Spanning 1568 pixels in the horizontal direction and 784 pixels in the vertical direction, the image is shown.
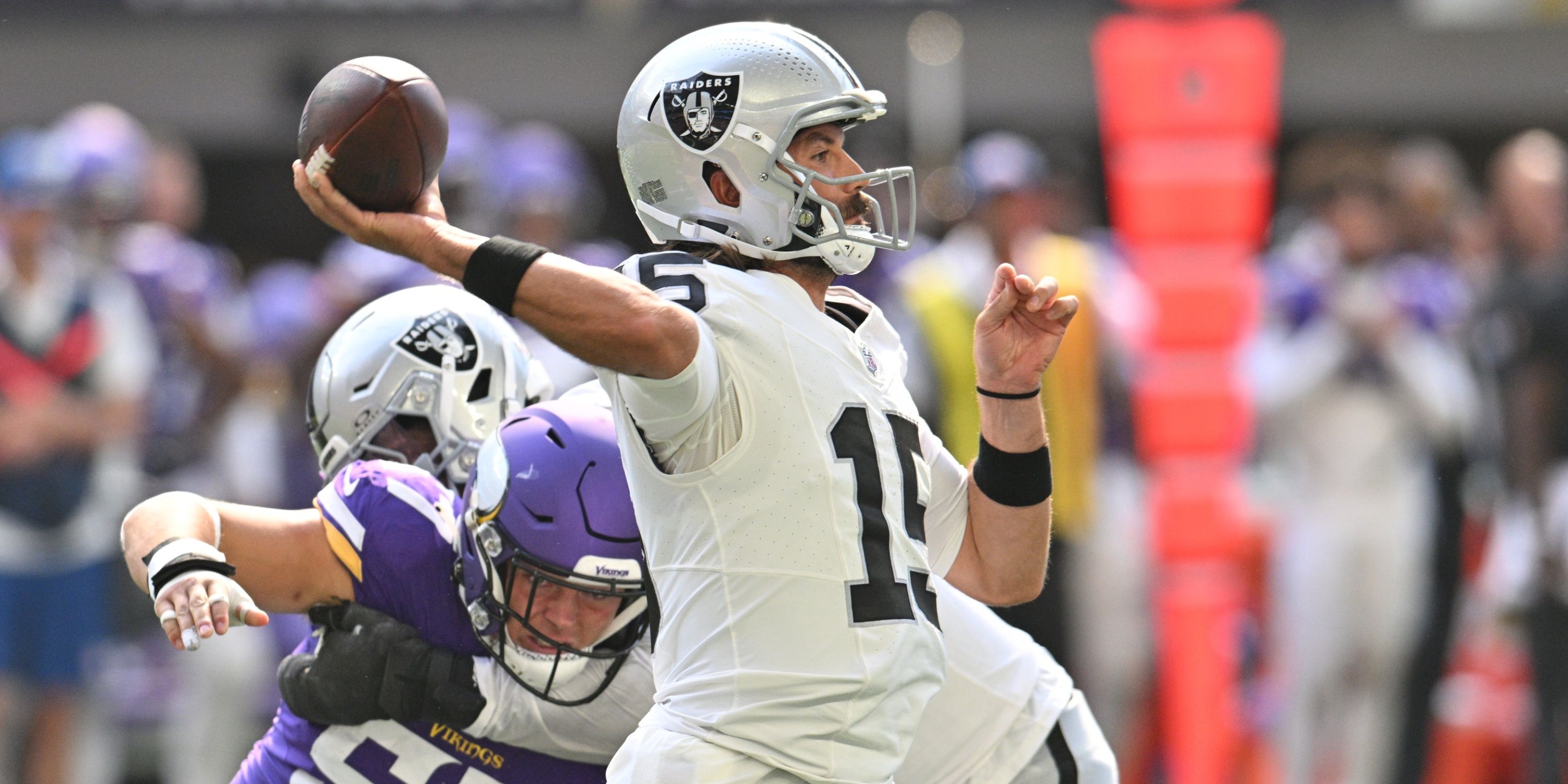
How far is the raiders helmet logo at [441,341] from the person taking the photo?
3.40 meters

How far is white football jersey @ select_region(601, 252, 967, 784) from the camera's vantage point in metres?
2.53

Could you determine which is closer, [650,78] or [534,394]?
[650,78]

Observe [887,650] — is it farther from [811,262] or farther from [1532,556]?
[1532,556]

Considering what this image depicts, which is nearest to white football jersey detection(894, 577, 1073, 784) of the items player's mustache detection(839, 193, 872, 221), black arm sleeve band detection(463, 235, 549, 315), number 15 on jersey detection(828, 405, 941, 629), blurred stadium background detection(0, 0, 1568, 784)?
number 15 on jersey detection(828, 405, 941, 629)

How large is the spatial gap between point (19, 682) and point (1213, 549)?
4487 mm

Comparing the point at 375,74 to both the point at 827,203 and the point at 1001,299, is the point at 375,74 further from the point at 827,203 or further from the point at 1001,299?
the point at 1001,299

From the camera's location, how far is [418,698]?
2979 millimetres

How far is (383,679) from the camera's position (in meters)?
2.96

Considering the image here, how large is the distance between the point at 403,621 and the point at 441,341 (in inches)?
22.8

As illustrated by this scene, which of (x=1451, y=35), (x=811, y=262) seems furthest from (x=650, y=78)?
(x=1451, y=35)

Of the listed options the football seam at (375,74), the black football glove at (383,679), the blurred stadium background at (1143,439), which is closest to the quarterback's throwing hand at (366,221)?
the football seam at (375,74)

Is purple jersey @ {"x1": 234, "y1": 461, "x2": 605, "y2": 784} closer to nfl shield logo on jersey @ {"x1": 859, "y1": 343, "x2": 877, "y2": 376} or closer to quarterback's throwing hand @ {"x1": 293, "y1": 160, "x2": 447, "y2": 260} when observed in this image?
quarterback's throwing hand @ {"x1": 293, "y1": 160, "x2": 447, "y2": 260}

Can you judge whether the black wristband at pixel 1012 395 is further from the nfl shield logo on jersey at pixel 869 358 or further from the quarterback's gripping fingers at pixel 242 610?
the quarterback's gripping fingers at pixel 242 610

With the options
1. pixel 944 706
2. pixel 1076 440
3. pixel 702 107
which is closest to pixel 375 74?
pixel 702 107
